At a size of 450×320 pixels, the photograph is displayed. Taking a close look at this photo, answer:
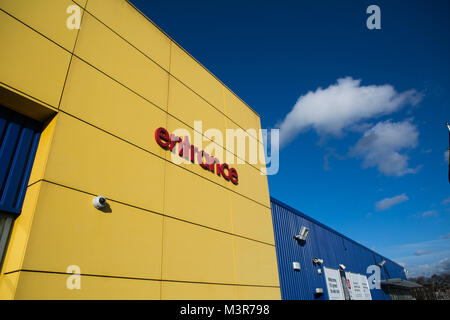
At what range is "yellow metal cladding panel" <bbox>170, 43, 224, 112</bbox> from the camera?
26.1 ft

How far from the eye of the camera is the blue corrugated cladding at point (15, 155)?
406 cm

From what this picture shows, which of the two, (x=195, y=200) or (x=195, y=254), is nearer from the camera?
(x=195, y=254)

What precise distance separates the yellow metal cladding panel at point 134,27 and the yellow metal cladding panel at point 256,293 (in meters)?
6.53

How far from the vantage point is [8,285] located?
3520 millimetres

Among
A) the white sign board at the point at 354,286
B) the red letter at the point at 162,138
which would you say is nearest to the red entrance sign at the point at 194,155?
the red letter at the point at 162,138

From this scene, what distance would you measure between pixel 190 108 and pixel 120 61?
233cm

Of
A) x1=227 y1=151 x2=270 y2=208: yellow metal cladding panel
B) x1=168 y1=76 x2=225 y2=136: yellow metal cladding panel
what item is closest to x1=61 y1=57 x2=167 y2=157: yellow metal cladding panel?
x1=168 y1=76 x2=225 y2=136: yellow metal cladding panel

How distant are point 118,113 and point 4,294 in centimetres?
358

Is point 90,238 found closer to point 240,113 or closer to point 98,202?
point 98,202

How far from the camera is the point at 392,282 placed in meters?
24.9

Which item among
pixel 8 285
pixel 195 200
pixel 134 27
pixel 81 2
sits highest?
pixel 134 27

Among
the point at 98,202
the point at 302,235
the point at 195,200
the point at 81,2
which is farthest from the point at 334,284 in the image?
the point at 81,2

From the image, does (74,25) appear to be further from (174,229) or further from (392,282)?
(392,282)
